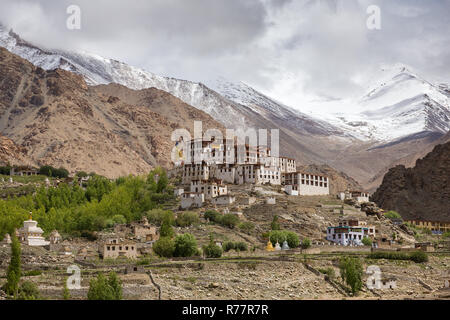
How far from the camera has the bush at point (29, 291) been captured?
1998 inches

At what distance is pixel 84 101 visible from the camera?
620 ft

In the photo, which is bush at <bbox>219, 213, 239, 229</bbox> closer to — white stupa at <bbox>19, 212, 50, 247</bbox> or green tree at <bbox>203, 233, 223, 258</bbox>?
green tree at <bbox>203, 233, 223, 258</bbox>

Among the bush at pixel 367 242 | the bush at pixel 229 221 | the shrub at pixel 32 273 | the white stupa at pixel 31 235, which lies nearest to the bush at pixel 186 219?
the bush at pixel 229 221

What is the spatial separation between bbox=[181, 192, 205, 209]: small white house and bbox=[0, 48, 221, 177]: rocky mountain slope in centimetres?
6840

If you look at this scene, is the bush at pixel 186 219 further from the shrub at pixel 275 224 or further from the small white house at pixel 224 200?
the small white house at pixel 224 200

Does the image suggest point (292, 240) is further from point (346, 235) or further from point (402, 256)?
point (402, 256)

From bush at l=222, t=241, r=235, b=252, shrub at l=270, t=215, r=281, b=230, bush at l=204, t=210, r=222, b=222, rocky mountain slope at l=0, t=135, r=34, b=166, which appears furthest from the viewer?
rocky mountain slope at l=0, t=135, r=34, b=166

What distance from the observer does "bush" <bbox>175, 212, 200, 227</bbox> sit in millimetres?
85750

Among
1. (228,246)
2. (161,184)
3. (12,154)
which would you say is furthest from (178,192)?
(12,154)

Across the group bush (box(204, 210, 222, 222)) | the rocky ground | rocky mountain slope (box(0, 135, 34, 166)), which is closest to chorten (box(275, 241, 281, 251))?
the rocky ground

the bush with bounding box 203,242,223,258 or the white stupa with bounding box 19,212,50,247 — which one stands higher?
the white stupa with bounding box 19,212,50,247

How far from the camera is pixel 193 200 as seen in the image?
96.2 m
